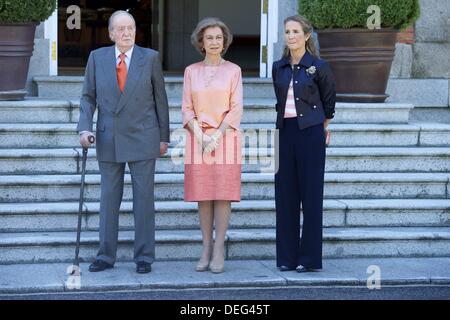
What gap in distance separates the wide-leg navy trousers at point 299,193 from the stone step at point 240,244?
49 cm

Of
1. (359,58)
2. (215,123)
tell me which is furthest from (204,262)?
(359,58)

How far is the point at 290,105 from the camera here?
852 centimetres

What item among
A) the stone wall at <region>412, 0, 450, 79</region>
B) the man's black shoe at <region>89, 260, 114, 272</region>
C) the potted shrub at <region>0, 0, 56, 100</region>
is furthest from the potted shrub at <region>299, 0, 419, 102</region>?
the man's black shoe at <region>89, 260, 114, 272</region>

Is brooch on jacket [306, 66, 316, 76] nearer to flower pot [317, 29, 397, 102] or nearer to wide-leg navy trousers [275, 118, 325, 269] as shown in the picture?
wide-leg navy trousers [275, 118, 325, 269]

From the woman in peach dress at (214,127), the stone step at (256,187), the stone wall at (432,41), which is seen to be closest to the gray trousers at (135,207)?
the woman in peach dress at (214,127)

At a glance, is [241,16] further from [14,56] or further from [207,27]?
[207,27]

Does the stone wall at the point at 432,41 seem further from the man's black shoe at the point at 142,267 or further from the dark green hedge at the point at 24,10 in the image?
the man's black shoe at the point at 142,267

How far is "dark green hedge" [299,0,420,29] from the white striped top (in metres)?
2.40

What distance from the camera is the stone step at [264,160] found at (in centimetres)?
959

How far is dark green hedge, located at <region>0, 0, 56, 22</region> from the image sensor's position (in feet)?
33.0

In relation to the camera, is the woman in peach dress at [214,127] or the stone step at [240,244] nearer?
the woman in peach dress at [214,127]

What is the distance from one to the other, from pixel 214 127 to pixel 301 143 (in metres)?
0.67

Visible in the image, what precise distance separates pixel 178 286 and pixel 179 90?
3.81m

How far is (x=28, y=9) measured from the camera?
33.3 feet
